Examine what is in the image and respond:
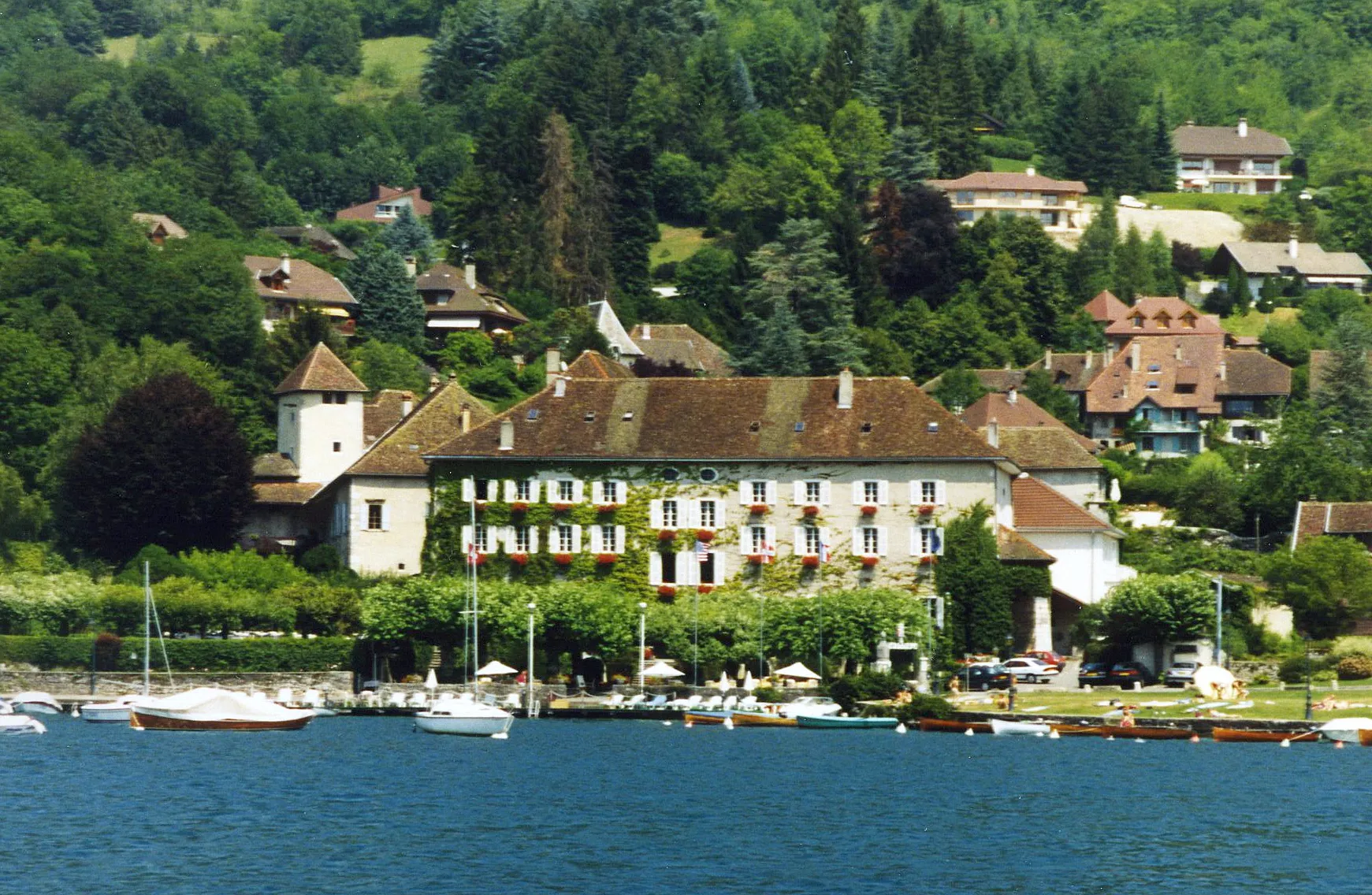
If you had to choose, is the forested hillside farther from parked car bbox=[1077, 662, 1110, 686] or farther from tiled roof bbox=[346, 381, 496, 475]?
parked car bbox=[1077, 662, 1110, 686]

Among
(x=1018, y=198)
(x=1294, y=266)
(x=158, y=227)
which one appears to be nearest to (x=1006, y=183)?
(x=1018, y=198)

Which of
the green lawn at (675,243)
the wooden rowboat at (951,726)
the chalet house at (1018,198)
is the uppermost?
the chalet house at (1018,198)

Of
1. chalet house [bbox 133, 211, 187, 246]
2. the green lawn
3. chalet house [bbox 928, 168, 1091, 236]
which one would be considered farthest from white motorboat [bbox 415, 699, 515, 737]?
chalet house [bbox 928, 168, 1091, 236]

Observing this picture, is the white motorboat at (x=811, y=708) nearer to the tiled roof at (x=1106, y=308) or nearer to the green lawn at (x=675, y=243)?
the tiled roof at (x=1106, y=308)

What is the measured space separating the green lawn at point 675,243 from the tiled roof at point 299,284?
2964cm

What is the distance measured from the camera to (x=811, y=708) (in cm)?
8450

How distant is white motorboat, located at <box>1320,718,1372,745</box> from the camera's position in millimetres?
75062

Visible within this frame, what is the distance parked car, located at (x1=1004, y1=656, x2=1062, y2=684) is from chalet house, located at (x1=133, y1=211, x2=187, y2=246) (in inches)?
3149

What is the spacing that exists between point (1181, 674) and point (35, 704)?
3892cm

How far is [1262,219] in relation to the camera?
612 ft

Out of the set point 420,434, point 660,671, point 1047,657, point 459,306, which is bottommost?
point 660,671

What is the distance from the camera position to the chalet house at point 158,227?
163 m

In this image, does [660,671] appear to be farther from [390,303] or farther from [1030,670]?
[390,303]

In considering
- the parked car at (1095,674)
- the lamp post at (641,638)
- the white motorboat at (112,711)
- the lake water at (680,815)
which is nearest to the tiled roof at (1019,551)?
the parked car at (1095,674)
